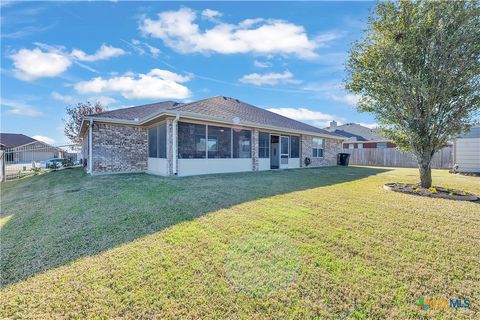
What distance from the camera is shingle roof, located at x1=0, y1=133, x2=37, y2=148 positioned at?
3891 centimetres

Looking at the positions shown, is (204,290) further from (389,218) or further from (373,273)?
(389,218)

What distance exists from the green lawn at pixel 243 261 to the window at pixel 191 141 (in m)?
5.00

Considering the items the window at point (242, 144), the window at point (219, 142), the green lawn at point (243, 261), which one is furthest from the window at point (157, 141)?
the green lawn at point (243, 261)

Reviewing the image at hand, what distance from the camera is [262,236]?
354cm

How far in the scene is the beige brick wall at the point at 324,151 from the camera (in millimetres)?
16188

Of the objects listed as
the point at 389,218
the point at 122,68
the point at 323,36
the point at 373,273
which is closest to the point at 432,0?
the point at 323,36

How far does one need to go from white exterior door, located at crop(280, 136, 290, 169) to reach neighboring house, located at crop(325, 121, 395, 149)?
47.2 ft

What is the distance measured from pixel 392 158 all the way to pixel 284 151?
12430mm

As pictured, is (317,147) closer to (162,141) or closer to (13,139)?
(162,141)

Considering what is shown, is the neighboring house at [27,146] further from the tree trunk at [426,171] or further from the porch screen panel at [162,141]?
the tree trunk at [426,171]

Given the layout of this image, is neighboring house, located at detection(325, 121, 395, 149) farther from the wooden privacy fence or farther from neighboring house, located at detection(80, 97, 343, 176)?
neighboring house, located at detection(80, 97, 343, 176)

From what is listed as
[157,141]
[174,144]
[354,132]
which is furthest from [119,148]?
[354,132]

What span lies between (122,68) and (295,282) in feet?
53.7

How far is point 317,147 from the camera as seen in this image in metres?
17.6
